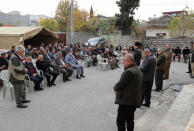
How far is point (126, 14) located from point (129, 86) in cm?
2203

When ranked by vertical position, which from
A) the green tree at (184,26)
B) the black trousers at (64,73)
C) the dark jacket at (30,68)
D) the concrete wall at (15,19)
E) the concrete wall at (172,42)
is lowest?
the black trousers at (64,73)

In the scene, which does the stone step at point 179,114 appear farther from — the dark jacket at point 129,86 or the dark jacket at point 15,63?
the dark jacket at point 15,63

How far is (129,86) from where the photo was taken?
3.21 metres

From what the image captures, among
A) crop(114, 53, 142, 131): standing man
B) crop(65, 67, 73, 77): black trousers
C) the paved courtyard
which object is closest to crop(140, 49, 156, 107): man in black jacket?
the paved courtyard

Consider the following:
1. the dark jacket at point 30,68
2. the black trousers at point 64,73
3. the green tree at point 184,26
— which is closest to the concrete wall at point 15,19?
the green tree at point 184,26

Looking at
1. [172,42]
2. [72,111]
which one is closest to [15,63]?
[72,111]

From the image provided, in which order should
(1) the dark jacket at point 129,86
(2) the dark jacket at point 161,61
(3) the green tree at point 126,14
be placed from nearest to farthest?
(1) the dark jacket at point 129,86, (2) the dark jacket at point 161,61, (3) the green tree at point 126,14

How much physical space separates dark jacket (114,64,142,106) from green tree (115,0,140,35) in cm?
2176

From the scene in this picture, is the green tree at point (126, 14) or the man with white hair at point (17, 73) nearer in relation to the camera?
the man with white hair at point (17, 73)

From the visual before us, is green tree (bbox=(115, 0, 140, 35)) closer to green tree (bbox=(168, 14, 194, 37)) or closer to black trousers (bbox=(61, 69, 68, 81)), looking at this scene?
green tree (bbox=(168, 14, 194, 37))

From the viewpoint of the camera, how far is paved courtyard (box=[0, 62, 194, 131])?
4.24 meters

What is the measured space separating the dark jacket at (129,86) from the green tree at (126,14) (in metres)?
21.8

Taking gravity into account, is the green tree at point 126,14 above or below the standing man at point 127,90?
above

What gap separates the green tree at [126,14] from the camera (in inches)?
945
